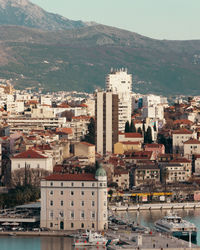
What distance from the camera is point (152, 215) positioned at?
202 feet

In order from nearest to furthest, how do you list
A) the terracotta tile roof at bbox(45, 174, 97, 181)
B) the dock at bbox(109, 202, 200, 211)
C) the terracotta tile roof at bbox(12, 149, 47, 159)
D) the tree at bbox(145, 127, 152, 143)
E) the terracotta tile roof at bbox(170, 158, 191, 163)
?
the terracotta tile roof at bbox(45, 174, 97, 181) < the dock at bbox(109, 202, 200, 211) < the terracotta tile roof at bbox(12, 149, 47, 159) < the terracotta tile roof at bbox(170, 158, 191, 163) < the tree at bbox(145, 127, 152, 143)

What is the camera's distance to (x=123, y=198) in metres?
67.8

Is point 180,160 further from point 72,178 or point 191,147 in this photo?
point 72,178

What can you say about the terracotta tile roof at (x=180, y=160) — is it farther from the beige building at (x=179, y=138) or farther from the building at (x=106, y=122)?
the beige building at (x=179, y=138)

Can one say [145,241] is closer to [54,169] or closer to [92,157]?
[54,169]

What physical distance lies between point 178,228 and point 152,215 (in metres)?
7.49

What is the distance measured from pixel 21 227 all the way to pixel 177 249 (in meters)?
9.42

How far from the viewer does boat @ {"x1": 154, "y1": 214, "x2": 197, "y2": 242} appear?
176 ft

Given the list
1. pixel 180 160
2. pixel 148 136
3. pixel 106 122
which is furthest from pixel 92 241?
pixel 148 136

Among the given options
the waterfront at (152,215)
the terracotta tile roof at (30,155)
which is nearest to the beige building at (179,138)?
the terracotta tile roof at (30,155)

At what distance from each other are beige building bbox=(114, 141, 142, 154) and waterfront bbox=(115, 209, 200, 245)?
19833 millimetres

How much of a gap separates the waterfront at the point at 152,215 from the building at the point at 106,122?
2088 cm

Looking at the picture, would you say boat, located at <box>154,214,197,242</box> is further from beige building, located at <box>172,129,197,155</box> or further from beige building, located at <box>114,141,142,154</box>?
beige building, located at <box>172,129,197,155</box>

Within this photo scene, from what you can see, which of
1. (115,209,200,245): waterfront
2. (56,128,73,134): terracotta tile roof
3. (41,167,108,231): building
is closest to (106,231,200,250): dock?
(41,167,108,231): building
